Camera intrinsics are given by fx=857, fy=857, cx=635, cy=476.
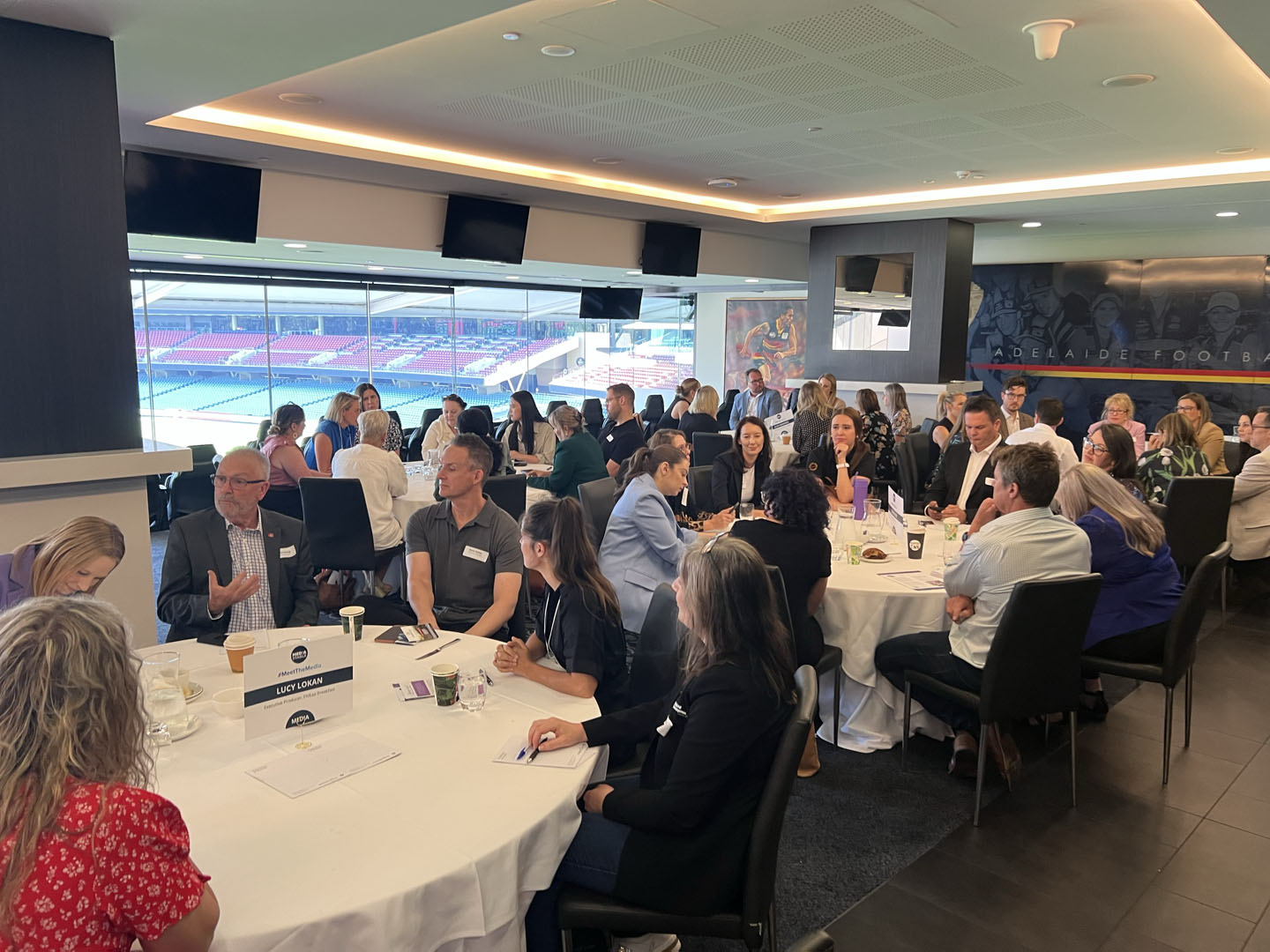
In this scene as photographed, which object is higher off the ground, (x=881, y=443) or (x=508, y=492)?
(x=881, y=443)

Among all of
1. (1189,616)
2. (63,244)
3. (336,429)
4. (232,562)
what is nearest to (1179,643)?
(1189,616)

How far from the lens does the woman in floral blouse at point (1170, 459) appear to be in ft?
18.3

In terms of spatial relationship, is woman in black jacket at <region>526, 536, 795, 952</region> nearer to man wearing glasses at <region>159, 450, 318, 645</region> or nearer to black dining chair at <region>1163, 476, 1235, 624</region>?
man wearing glasses at <region>159, 450, 318, 645</region>

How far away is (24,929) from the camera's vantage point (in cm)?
117

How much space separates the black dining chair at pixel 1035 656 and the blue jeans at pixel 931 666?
10 centimetres

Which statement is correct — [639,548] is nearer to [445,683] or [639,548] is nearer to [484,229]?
[445,683]

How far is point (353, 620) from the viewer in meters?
2.76

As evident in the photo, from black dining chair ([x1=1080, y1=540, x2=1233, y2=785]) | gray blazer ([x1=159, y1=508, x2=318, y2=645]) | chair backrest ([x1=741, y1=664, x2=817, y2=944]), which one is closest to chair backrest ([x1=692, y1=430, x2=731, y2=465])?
black dining chair ([x1=1080, y1=540, x2=1233, y2=785])

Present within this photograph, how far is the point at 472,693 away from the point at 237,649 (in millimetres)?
749

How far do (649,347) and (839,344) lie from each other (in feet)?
22.2

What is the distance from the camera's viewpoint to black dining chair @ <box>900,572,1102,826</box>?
9.93 ft

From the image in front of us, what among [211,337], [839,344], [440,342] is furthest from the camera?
[440,342]

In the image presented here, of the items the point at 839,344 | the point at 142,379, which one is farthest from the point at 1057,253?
the point at 142,379

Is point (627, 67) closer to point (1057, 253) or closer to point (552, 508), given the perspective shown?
point (552, 508)
